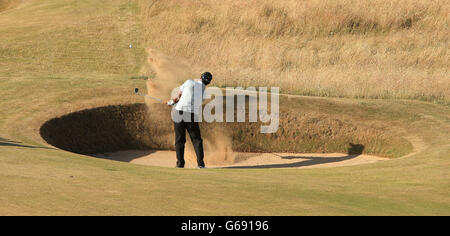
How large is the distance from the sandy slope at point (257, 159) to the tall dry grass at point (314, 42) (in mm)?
5690

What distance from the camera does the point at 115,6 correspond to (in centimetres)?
4050

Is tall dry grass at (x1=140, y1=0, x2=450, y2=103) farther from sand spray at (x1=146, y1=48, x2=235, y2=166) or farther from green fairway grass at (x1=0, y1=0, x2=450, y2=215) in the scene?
sand spray at (x1=146, y1=48, x2=235, y2=166)

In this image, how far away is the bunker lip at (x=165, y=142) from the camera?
18.5 meters

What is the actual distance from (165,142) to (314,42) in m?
15.9

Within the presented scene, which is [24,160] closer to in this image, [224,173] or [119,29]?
[224,173]

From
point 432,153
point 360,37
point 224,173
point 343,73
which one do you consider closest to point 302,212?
point 224,173

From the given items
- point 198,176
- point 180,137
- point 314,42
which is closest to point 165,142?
point 180,137

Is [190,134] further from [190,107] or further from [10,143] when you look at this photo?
[10,143]

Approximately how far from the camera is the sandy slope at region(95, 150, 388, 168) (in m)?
18.3

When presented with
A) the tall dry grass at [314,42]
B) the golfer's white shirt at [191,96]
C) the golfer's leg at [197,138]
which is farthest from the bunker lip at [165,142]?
the tall dry grass at [314,42]

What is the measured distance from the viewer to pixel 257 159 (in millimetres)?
19125

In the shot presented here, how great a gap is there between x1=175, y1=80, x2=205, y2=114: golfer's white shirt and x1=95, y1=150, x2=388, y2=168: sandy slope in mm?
3254

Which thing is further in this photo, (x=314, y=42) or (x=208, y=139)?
(x=314, y=42)

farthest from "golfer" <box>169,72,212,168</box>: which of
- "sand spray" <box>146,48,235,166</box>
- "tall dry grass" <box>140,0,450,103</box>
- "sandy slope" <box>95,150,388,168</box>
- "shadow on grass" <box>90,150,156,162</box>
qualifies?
"tall dry grass" <box>140,0,450,103</box>
